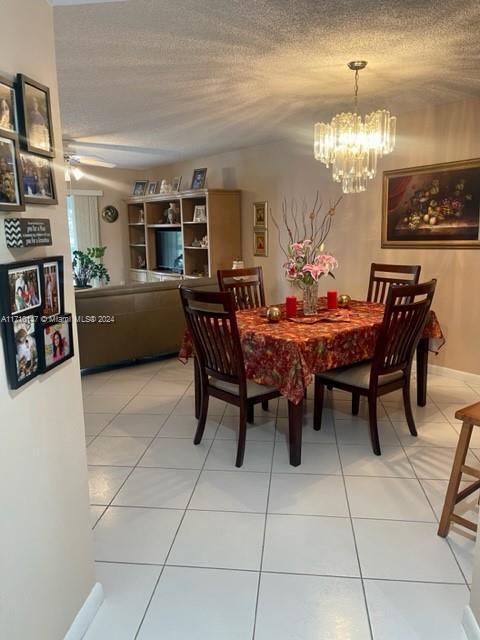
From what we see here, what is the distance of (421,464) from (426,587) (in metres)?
0.97

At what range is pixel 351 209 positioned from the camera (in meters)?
4.65

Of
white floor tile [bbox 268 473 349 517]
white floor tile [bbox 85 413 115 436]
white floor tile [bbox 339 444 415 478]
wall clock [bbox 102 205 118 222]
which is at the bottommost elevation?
white floor tile [bbox 268 473 349 517]

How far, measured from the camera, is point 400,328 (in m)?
2.65

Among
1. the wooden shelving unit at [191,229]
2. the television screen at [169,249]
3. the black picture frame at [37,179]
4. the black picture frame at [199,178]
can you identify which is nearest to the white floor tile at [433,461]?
the black picture frame at [37,179]

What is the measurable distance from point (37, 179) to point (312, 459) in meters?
2.11

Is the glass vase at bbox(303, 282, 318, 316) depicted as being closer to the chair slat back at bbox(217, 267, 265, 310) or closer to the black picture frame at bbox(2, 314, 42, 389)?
the chair slat back at bbox(217, 267, 265, 310)

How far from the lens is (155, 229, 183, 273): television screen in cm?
677

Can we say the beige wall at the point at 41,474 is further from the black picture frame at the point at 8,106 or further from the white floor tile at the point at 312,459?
the white floor tile at the point at 312,459

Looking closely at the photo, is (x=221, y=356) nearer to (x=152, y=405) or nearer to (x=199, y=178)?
(x=152, y=405)

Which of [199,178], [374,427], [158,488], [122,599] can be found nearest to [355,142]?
[374,427]

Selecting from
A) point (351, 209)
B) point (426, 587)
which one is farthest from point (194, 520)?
point (351, 209)

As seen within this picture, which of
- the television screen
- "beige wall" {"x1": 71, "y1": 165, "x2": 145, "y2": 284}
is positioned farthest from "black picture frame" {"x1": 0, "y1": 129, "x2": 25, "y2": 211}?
"beige wall" {"x1": 71, "y1": 165, "x2": 145, "y2": 284}

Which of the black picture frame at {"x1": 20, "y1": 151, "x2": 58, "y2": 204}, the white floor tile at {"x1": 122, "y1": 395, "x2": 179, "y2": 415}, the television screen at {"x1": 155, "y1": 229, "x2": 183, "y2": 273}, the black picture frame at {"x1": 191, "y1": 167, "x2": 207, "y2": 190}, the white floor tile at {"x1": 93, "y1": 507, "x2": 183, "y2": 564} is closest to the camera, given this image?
the black picture frame at {"x1": 20, "y1": 151, "x2": 58, "y2": 204}

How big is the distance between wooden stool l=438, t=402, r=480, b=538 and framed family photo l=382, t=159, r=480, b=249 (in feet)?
7.59
